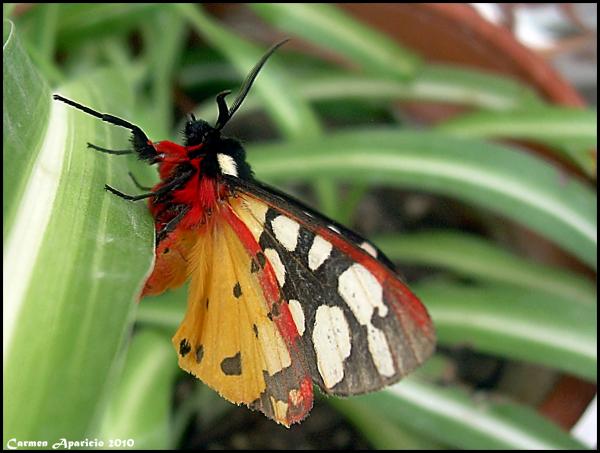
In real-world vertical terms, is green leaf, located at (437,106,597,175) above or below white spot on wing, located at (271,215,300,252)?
above

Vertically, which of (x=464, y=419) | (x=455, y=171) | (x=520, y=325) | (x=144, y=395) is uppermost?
(x=455, y=171)

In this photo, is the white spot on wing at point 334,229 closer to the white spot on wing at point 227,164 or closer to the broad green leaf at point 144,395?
the white spot on wing at point 227,164

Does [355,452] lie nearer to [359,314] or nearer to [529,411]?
[529,411]

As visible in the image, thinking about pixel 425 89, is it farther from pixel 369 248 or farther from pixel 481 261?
pixel 369 248

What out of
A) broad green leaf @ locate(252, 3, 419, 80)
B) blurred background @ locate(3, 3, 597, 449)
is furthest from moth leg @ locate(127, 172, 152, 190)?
broad green leaf @ locate(252, 3, 419, 80)

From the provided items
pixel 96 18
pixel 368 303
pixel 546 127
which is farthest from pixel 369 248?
pixel 96 18

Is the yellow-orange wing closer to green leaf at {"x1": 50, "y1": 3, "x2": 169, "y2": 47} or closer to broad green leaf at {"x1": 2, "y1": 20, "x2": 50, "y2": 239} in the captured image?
broad green leaf at {"x1": 2, "y1": 20, "x2": 50, "y2": 239}
